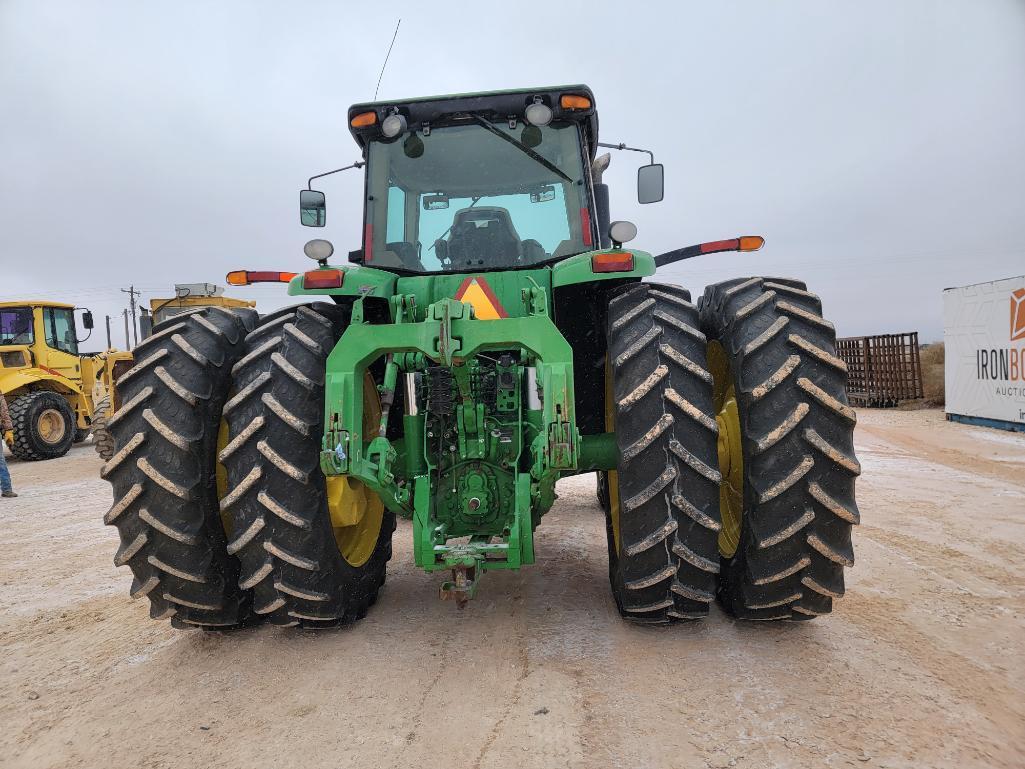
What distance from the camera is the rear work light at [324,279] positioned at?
3.11 meters

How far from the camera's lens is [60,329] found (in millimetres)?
13414

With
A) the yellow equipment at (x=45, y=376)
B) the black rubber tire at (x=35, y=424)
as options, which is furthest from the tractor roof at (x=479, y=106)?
the black rubber tire at (x=35, y=424)

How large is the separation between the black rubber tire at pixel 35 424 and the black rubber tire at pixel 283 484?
11.7 m

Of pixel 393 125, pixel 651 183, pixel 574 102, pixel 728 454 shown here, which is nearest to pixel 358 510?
pixel 728 454

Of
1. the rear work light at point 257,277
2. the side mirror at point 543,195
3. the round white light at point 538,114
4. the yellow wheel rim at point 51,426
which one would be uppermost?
the round white light at point 538,114

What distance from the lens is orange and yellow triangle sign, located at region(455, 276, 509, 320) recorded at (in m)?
3.11

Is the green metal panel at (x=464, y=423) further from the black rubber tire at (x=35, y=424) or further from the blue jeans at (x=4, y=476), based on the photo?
the black rubber tire at (x=35, y=424)

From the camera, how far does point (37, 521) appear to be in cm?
682

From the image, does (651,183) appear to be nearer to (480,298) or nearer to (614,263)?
(614,263)

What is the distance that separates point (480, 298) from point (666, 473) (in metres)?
1.20

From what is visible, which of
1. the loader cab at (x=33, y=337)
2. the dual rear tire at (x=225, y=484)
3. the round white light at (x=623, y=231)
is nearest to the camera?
the dual rear tire at (x=225, y=484)

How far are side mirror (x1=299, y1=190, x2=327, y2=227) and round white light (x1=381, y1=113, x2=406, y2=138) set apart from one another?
1.05m

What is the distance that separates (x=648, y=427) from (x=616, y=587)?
94cm

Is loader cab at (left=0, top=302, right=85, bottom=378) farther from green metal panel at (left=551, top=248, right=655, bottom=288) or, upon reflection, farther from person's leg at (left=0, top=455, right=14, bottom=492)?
green metal panel at (left=551, top=248, right=655, bottom=288)
